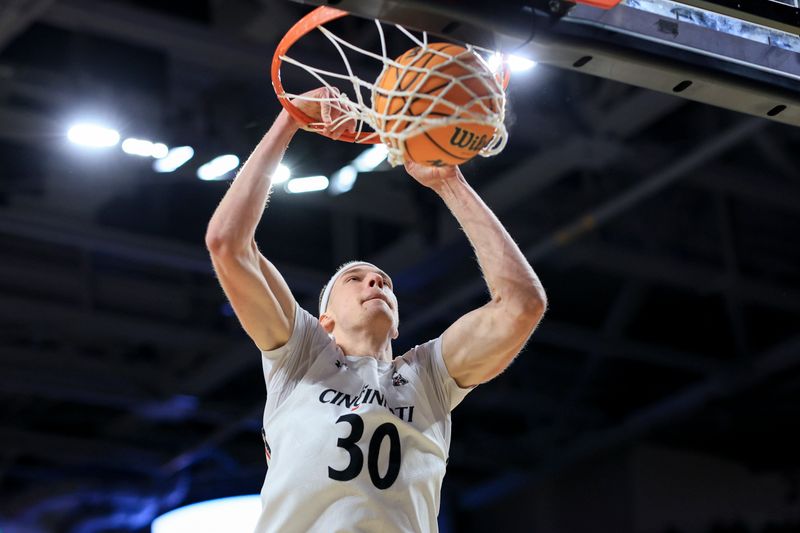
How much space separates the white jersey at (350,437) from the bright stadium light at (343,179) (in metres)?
4.02

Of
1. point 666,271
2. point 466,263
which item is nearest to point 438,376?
point 466,263

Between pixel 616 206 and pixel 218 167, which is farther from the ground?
pixel 218 167

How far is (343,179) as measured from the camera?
765 cm

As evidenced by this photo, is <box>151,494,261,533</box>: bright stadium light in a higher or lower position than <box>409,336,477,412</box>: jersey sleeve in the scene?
higher

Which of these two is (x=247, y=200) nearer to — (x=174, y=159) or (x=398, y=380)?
(x=398, y=380)

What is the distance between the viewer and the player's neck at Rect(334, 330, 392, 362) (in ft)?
12.1

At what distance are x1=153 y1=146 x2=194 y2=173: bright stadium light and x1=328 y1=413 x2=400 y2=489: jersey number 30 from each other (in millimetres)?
4144

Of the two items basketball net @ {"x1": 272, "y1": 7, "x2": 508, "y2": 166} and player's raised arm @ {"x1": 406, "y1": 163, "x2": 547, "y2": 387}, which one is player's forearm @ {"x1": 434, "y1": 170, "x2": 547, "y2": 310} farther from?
basketball net @ {"x1": 272, "y1": 7, "x2": 508, "y2": 166}

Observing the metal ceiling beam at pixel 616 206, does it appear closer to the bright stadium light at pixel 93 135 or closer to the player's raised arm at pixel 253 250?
the bright stadium light at pixel 93 135

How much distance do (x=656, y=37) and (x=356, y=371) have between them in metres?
1.28

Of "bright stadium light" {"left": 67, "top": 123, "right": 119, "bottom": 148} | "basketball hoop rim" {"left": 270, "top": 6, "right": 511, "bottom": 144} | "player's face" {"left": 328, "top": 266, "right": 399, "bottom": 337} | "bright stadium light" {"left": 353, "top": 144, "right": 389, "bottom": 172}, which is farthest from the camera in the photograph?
"bright stadium light" {"left": 353, "top": 144, "right": 389, "bottom": 172}

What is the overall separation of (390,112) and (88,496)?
32.6 ft

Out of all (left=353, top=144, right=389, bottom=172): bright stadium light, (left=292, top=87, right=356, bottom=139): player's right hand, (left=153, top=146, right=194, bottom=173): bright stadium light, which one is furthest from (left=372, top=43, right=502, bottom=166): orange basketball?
(left=153, top=146, right=194, bottom=173): bright stadium light

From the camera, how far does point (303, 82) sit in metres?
6.66
